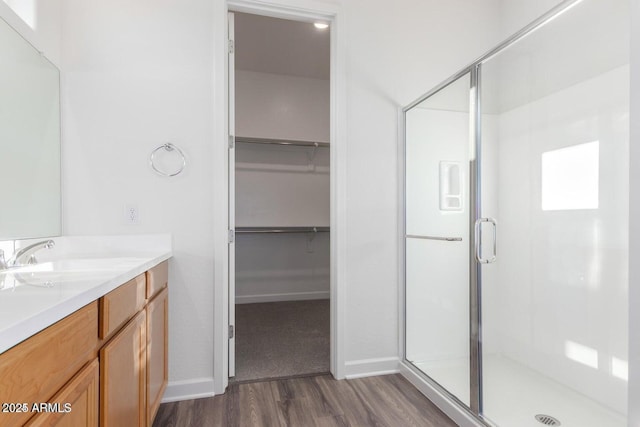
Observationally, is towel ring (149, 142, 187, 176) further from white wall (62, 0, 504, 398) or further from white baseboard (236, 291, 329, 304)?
white baseboard (236, 291, 329, 304)

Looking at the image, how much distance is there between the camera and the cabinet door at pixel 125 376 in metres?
0.98

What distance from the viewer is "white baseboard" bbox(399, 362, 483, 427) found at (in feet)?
5.45

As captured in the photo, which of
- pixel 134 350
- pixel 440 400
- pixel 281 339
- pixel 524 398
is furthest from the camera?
pixel 281 339

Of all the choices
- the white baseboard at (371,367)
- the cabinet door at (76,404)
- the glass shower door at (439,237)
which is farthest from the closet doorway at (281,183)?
the cabinet door at (76,404)

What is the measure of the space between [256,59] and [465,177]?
2823mm

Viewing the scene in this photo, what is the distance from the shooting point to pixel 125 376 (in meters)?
1.16

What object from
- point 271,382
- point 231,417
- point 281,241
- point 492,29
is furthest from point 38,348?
point 281,241

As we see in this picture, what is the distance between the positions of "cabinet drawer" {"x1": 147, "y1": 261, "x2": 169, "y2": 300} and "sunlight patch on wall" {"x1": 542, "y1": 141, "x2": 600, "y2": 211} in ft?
6.53

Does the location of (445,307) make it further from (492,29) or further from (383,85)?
(492,29)

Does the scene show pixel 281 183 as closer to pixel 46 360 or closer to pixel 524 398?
pixel 524 398

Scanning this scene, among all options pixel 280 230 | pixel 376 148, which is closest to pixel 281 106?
pixel 280 230

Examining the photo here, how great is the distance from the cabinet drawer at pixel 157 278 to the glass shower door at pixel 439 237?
4.89ft

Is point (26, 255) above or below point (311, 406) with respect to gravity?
above

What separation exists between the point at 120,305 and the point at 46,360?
0.45m
